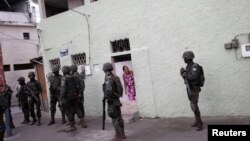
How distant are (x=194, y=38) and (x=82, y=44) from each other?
472cm

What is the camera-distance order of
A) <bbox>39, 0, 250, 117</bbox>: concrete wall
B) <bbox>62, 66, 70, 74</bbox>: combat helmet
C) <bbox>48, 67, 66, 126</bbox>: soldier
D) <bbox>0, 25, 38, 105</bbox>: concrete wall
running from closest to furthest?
<bbox>39, 0, 250, 117</bbox>: concrete wall, <bbox>62, 66, 70, 74</bbox>: combat helmet, <bbox>48, 67, 66, 126</bbox>: soldier, <bbox>0, 25, 38, 105</bbox>: concrete wall

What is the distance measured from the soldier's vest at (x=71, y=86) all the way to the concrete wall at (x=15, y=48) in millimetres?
15939

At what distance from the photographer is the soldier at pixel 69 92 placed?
901cm

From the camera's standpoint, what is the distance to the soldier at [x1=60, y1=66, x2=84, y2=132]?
901 cm

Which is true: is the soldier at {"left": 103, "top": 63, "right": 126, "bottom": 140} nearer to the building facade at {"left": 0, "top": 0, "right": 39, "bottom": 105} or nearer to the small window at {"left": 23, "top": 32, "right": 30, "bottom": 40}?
the building facade at {"left": 0, "top": 0, "right": 39, "bottom": 105}

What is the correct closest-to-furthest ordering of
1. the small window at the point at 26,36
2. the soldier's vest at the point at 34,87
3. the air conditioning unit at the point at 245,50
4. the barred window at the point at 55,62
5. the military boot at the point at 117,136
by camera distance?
the military boot at the point at 117,136, the air conditioning unit at the point at 245,50, the soldier's vest at the point at 34,87, the barred window at the point at 55,62, the small window at the point at 26,36

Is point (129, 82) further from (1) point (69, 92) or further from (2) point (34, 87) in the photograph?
(2) point (34, 87)

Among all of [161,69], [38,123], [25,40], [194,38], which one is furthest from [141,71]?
[25,40]

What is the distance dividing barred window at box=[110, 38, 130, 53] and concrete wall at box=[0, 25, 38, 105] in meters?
15.4

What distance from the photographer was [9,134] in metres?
10.1

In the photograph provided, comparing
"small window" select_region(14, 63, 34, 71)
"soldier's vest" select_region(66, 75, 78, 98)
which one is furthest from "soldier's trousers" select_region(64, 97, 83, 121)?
"small window" select_region(14, 63, 34, 71)

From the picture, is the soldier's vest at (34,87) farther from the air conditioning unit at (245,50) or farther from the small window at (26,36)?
the small window at (26,36)

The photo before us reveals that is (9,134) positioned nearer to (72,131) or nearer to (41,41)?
(72,131)

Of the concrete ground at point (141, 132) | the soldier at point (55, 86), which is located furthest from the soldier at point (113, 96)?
the soldier at point (55, 86)
